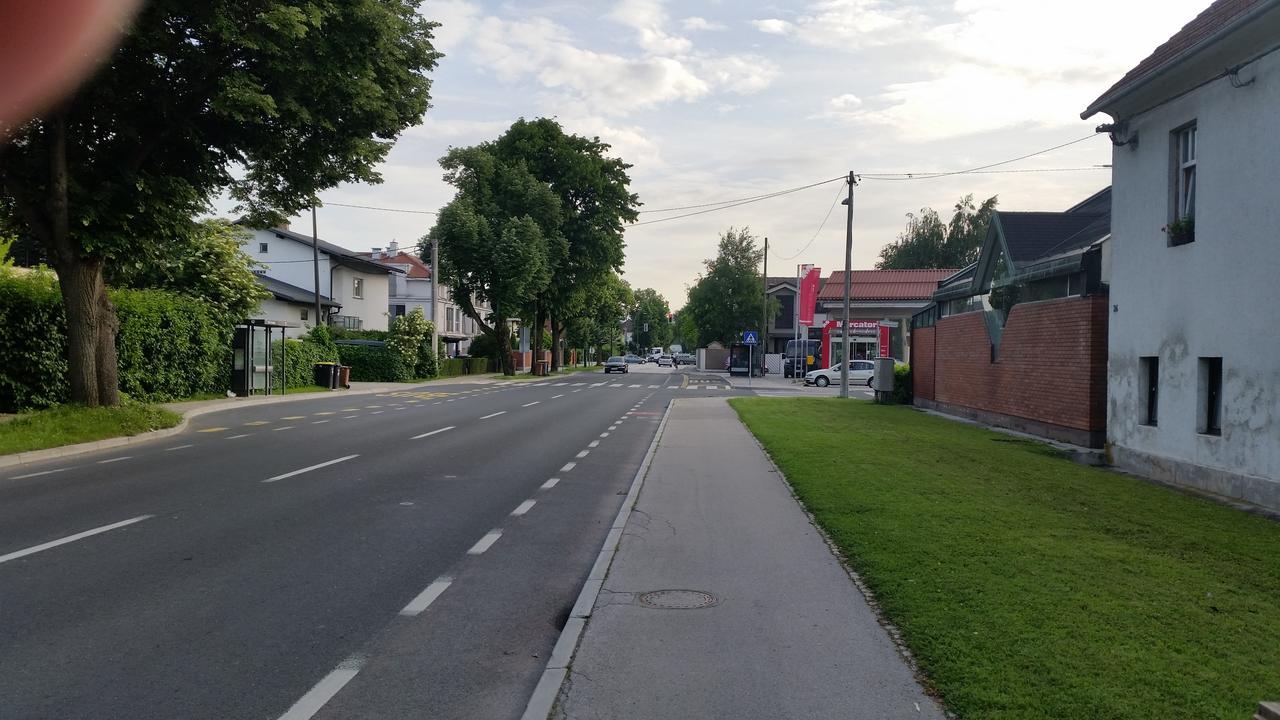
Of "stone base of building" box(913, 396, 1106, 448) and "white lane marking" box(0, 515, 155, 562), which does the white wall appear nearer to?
"stone base of building" box(913, 396, 1106, 448)

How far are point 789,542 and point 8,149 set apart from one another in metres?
16.3

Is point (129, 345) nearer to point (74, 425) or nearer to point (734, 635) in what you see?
point (74, 425)

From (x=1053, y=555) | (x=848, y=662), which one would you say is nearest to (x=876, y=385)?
(x=1053, y=555)

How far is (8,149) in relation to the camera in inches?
630

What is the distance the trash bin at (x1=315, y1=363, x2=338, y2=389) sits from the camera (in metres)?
36.5

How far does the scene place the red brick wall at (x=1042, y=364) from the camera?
14781 millimetres

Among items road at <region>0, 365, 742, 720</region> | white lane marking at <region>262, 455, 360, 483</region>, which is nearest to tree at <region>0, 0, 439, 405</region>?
road at <region>0, 365, 742, 720</region>

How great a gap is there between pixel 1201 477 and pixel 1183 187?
4.05 metres

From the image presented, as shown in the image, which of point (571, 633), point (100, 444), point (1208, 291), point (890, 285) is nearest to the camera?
point (571, 633)

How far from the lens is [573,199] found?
56719mm

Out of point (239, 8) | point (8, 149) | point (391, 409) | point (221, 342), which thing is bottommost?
point (391, 409)

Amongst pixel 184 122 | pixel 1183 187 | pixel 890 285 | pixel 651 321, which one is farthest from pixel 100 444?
pixel 651 321

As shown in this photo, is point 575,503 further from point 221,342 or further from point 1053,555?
point 221,342

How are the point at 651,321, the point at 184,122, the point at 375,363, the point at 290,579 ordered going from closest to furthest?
the point at 290,579, the point at 184,122, the point at 375,363, the point at 651,321
